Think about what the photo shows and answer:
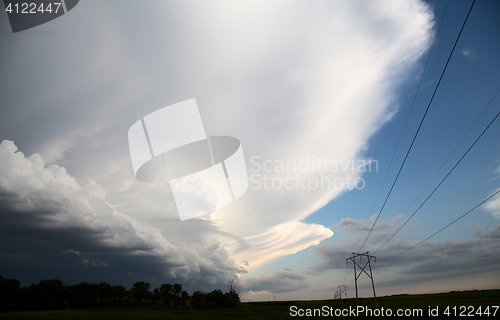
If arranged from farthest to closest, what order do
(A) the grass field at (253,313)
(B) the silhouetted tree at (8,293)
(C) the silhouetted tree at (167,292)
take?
(C) the silhouetted tree at (167,292) < (B) the silhouetted tree at (8,293) < (A) the grass field at (253,313)

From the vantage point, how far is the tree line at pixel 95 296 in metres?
92.6

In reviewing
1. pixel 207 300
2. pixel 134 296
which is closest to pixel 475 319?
pixel 207 300

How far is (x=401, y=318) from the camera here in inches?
→ 1709

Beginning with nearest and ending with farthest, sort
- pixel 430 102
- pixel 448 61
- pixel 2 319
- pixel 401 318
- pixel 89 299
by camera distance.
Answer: pixel 448 61, pixel 430 102, pixel 401 318, pixel 2 319, pixel 89 299

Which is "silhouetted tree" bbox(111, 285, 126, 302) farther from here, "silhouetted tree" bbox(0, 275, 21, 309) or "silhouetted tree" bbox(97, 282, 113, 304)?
"silhouetted tree" bbox(0, 275, 21, 309)

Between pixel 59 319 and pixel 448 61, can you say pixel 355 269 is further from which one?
pixel 59 319

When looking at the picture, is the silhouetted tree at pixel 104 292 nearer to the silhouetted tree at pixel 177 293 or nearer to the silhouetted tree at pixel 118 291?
the silhouetted tree at pixel 118 291

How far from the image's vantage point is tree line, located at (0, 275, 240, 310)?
92562 millimetres

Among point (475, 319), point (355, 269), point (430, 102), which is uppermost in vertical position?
point (430, 102)

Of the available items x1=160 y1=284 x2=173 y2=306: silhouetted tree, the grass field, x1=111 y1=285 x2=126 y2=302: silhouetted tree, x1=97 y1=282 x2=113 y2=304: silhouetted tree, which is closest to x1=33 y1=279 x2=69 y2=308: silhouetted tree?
x1=97 y1=282 x2=113 y2=304: silhouetted tree

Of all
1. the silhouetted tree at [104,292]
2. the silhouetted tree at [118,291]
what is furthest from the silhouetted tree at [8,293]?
the silhouetted tree at [118,291]

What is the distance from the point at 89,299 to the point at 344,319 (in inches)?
4433

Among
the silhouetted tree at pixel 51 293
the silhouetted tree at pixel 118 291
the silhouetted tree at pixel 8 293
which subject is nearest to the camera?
the silhouetted tree at pixel 8 293

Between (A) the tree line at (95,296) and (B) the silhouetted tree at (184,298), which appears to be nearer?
(A) the tree line at (95,296)
